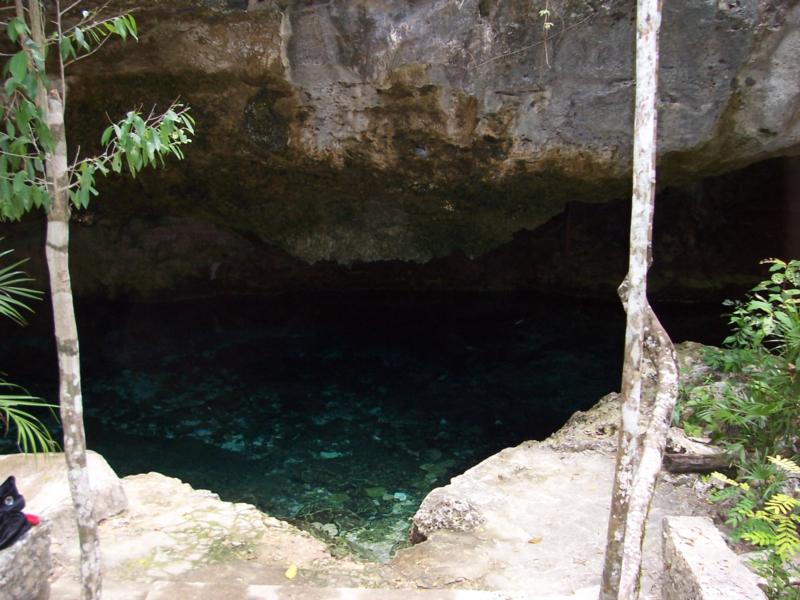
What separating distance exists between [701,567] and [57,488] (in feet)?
11.0

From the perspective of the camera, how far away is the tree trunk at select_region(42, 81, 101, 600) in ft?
8.46

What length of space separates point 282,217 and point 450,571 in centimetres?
566

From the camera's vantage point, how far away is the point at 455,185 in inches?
268

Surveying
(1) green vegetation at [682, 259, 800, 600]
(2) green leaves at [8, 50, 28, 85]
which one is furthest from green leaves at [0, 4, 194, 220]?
(1) green vegetation at [682, 259, 800, 600]

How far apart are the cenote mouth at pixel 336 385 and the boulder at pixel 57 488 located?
1.41 meters

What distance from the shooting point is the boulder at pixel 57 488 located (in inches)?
145

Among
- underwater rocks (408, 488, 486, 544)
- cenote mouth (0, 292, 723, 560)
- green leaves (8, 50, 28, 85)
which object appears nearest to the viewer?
green leaves (8, 50, 28, 85)

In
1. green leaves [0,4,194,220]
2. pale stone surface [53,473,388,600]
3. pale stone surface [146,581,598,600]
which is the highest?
green leaves [0,4,194,220]

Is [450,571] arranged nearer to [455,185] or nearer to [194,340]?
[455,185]

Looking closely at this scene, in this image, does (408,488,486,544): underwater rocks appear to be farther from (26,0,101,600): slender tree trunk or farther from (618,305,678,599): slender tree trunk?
(26,0,101,600): slender tree trunk

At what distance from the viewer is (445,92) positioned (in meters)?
5.35

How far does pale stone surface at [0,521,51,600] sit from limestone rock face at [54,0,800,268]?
3655 millimetres

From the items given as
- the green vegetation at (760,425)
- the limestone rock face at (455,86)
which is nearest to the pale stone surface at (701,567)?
the green vegetation at (760,425)

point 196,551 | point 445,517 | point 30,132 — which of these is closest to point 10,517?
point 196,551
